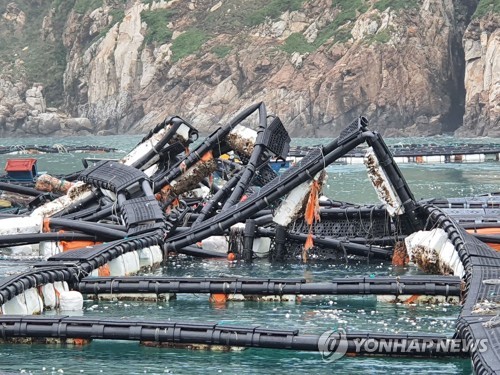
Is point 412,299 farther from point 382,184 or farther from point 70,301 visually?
point 70,301

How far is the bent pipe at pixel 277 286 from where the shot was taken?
26.9m

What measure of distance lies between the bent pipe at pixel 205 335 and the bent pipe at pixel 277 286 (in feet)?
16.5

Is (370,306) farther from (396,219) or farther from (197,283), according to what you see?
(396,219)

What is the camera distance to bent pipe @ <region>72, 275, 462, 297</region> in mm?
26859

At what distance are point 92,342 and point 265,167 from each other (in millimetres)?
17262

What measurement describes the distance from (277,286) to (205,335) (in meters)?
5.98

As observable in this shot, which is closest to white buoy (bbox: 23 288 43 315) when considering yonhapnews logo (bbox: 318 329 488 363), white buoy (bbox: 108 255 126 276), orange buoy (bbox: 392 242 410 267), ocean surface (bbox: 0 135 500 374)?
ocean surface (bbox: 0 135 500 374)

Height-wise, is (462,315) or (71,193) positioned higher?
(71,193)

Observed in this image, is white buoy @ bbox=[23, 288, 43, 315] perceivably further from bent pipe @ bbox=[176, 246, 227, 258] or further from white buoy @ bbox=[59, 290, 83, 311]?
bent pipe @ bbox=[176, 246, 227, 258]

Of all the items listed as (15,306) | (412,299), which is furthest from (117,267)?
(412,299)

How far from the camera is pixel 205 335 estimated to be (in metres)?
22.0

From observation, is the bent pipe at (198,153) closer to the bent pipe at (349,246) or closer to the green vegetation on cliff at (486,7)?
the bent pipe at (349,246)

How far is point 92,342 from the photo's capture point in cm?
2348

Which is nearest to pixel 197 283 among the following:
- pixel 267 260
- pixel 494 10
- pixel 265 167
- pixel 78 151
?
pixel 267 260
